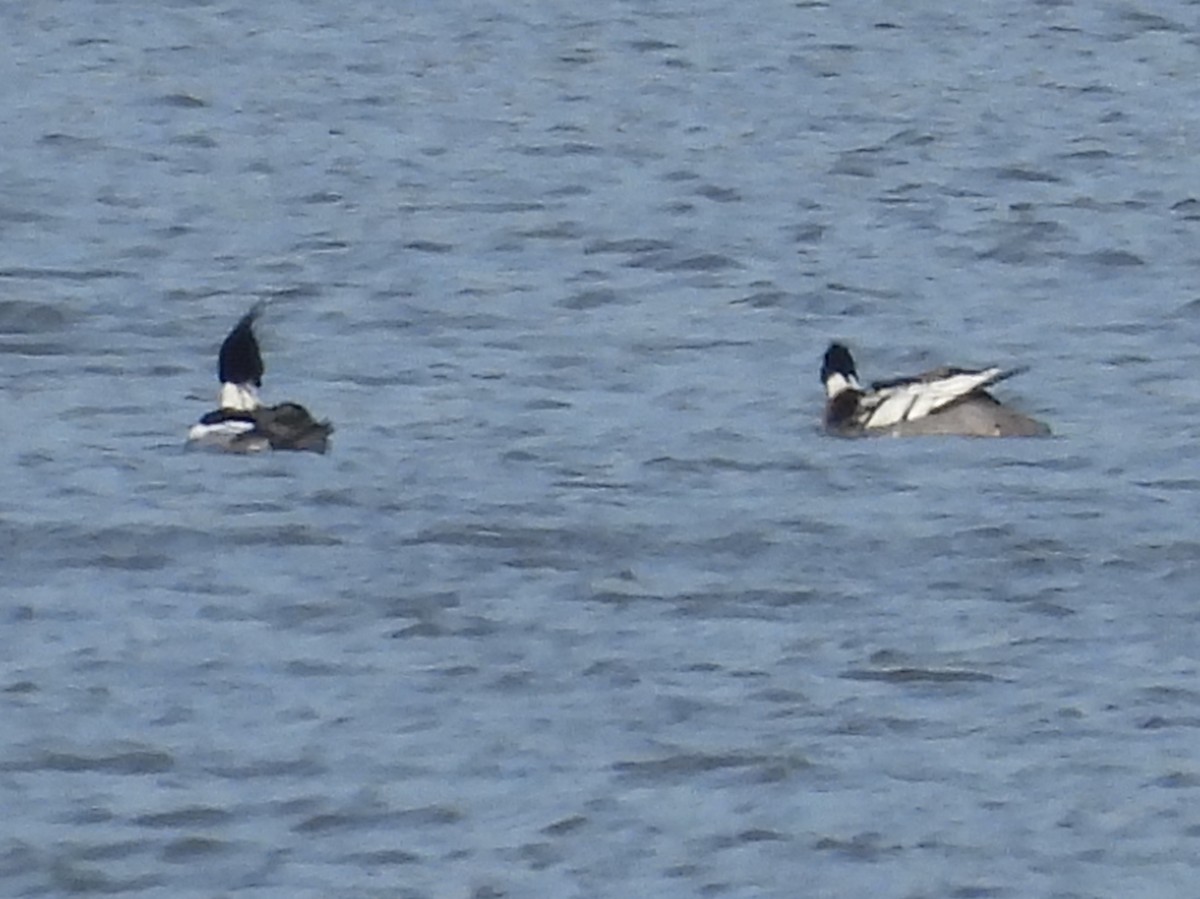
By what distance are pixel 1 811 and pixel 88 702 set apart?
3.11ft

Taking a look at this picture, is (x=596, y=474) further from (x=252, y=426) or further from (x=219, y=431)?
(x=219, y=431)

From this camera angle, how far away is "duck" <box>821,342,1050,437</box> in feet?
49.2

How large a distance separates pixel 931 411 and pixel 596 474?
1.51 metres

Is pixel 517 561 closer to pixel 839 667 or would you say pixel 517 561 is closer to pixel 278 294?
pixel 839 667

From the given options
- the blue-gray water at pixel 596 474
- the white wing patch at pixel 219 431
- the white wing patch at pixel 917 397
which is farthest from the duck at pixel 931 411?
the white wing patch at pixel 219 431

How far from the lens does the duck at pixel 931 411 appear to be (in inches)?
590

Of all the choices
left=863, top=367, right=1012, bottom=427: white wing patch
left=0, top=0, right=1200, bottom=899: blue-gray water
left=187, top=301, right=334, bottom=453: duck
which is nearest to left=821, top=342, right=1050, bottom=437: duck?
left=863, top=367, right=1012, bottom=427: white wing patch

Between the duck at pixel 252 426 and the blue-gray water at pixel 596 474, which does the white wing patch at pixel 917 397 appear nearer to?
the blue-gray water at pixel 596 474

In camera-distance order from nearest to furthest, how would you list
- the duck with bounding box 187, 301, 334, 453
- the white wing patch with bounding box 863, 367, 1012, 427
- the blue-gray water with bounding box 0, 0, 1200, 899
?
the blue-gray water with bounding box 0, 0, 1200, 899 < the duck with bounding box 187, 301, 334, 453 < the white wing patch with bounding box 863, 367, 1012, 427

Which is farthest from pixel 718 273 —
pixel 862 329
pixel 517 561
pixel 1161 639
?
pixel 1161 639

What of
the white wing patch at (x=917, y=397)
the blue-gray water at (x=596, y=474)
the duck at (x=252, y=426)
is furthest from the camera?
the white wing patch at (x=917, y=397)

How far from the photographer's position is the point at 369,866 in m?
9.89

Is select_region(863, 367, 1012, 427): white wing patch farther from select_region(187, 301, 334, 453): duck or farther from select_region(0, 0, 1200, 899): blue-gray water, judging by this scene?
select_region(187, 301, 334, 453): duck

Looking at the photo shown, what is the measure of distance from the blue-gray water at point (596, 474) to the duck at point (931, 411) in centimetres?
11
